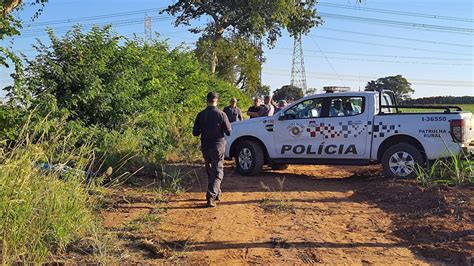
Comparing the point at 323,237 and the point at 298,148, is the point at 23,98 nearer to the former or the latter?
the point at 298,148

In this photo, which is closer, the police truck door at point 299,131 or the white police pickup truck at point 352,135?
the white police pickup truck at point 352,135

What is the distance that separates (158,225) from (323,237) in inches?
85.8

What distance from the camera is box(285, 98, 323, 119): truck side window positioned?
37.1 ft

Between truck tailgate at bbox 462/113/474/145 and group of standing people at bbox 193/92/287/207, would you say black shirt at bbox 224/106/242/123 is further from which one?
truck tailgate at bbox 462/113/474/145

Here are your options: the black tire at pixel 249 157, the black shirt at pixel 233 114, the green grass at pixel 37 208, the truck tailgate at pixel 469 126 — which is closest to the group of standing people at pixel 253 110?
the black shirt at pixel 233 114

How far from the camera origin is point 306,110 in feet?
37.5

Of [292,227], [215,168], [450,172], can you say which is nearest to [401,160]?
[450,172]

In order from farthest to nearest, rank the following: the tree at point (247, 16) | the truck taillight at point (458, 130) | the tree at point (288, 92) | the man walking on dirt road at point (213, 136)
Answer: the tree at point (288, 92) < the tree at point (247, 16) < the truck taillight at point (458, 130) < the man walking on dirt road at point (213, 136)

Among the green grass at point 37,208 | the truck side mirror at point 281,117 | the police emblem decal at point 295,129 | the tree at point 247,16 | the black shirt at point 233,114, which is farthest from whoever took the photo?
the tree at point 247,16

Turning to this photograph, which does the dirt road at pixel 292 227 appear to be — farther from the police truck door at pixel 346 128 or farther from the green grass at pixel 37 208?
the police truck door at pixel 346 128

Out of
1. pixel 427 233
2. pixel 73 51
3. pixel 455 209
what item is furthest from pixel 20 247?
pixel 73 51

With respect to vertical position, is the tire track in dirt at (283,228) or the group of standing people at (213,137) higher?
the group of standing people at (213,137)

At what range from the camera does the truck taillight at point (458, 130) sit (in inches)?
384

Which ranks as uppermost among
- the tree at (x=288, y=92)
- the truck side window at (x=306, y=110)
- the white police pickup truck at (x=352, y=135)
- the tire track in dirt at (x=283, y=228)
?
the tree at (x=288, y=92)
